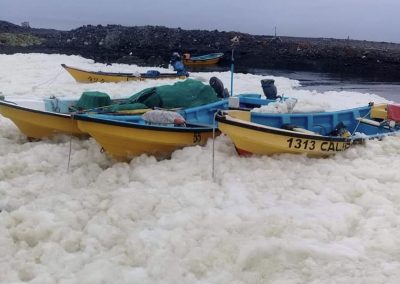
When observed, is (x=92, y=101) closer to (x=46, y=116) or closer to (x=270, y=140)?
(x=46, y=116)

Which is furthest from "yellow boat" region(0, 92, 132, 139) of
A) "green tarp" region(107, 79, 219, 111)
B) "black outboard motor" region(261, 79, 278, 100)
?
"black outboard motor" region(261, 79, 278, 100)

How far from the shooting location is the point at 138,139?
8.44 m

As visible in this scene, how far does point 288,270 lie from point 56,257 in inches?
110

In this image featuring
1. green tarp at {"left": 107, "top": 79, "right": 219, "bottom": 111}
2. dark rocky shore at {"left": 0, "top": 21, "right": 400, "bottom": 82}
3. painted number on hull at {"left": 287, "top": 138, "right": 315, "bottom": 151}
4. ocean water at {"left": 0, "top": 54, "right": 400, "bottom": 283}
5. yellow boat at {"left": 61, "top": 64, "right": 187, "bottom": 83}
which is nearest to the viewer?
ocean water at {"left": 0, "top": 54, "right": 400, "bottom": 283}

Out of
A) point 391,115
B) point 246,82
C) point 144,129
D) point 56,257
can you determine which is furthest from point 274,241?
point 246,82

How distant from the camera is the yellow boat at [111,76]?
63.3ft

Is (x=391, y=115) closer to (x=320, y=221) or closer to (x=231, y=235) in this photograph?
(x=320, y=221)

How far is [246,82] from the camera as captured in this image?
2266 cm

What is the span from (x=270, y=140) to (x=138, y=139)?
241 centimetres

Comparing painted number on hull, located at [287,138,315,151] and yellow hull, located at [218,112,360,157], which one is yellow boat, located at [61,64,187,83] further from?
painted number on hull, located at [287,138,315,151]

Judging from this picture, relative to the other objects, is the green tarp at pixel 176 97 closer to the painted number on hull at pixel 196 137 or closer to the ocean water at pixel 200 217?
the painted number on hull at pixel 196 137

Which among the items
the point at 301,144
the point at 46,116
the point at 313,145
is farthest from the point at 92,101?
the point at 313,145

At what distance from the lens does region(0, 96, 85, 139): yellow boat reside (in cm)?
955

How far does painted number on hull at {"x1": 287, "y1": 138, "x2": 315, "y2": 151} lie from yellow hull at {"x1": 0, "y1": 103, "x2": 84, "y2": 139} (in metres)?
4.54
